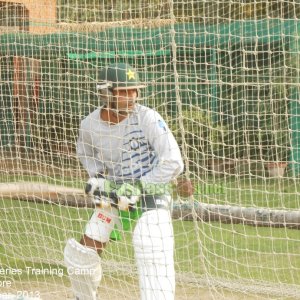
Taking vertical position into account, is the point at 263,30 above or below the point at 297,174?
above

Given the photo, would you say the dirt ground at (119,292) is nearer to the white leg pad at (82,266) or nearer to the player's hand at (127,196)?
the white leg pad at (82,266)

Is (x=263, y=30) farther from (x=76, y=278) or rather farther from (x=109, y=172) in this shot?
(x=76, y=278)

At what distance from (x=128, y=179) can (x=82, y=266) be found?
0.59 metres

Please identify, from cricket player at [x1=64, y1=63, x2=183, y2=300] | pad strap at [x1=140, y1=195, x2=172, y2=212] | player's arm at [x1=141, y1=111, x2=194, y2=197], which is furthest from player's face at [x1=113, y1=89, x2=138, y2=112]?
pad strap at [x1=140, y1=195, x2=172, y2=212]

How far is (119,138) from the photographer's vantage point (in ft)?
16.1

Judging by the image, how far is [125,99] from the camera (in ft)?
15.8

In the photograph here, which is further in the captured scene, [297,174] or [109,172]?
[297,174]

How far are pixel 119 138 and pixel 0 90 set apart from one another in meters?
1.39

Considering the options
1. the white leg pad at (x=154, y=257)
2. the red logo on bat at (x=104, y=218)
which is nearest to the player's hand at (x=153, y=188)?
the white leg pad at (x=154, y=257)

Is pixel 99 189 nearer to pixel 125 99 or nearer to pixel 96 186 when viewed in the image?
pixel 96 186

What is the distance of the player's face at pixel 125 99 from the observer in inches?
189

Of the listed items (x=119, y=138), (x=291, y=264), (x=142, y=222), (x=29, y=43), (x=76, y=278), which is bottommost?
(x=291, y=264)

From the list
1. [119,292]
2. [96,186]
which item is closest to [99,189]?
[96,186]

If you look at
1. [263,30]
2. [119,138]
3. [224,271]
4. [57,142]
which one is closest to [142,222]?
[119,138]
